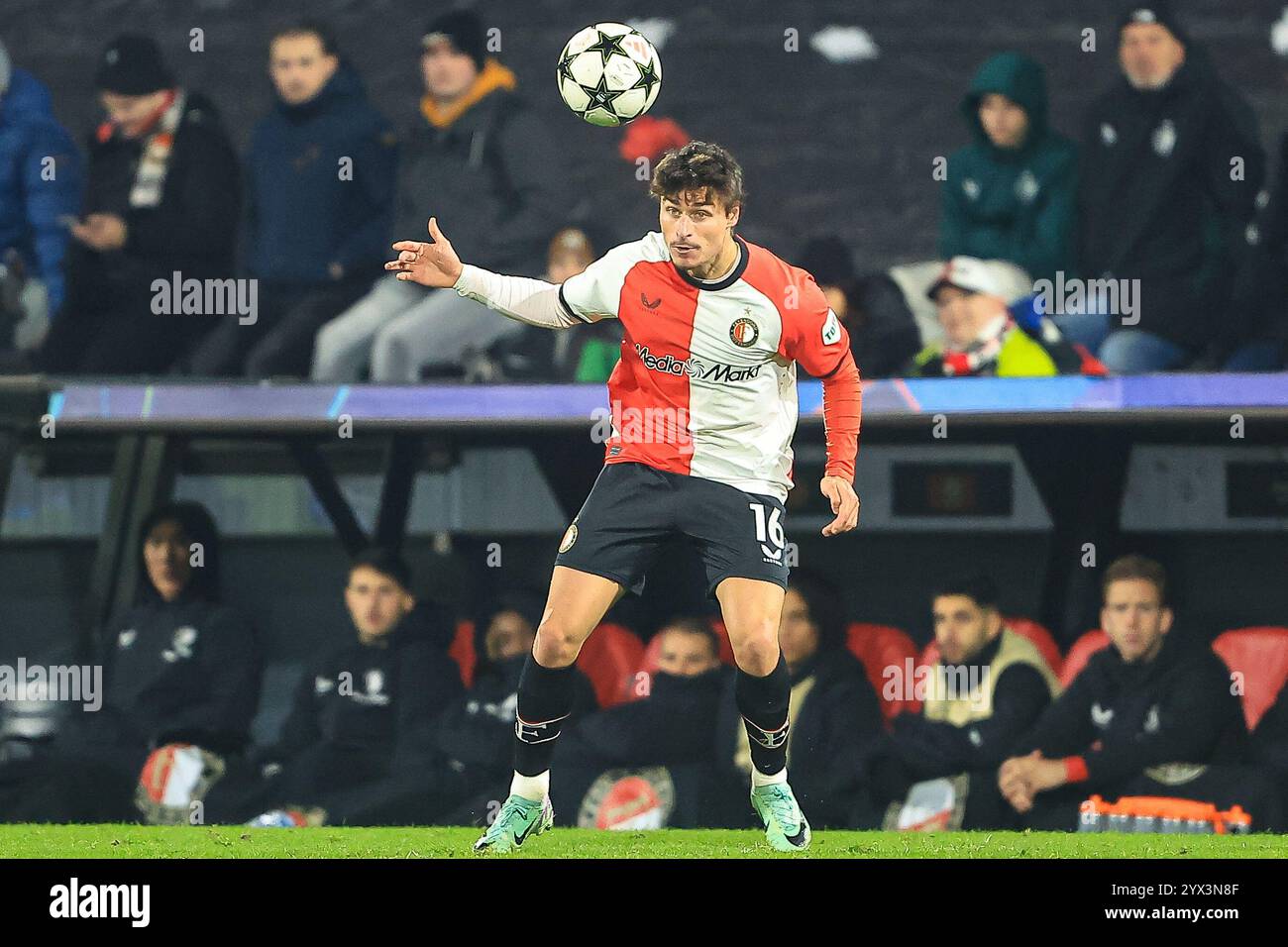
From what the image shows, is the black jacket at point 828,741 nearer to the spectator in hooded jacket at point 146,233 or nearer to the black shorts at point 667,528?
the black shorts at point 667,528

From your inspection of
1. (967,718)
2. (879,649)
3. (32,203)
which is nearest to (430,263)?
(967,718)

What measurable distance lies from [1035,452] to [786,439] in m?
3.13

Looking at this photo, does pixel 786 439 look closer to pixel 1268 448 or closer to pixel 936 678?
pixel 936 678

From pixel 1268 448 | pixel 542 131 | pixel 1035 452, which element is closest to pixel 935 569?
pixel 1035 452

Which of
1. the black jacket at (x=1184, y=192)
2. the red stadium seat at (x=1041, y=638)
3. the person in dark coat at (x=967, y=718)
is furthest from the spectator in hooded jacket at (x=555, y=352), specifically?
the black jacket at (x=1184, y=192)

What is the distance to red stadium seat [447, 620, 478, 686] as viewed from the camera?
7395 millimetres

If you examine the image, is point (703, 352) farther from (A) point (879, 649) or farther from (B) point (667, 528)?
(A) point (879, 649)

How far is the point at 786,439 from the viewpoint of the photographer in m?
4.95

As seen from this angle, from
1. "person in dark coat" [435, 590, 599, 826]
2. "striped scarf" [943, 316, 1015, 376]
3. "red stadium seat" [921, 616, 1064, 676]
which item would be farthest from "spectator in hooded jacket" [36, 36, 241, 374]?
"red stadium seat" [921, 616, 1064, 676]

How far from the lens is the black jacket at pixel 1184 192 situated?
23.8ft

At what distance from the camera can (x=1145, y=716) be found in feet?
21.9

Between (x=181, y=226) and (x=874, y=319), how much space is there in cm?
269

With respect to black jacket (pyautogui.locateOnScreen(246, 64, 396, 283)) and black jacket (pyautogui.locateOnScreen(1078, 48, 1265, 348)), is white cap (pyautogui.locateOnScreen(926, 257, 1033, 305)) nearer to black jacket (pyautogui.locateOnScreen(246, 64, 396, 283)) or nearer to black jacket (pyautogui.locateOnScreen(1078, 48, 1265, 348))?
black jacket (pyautogui.locateOnScreen(1078, 48, 1265, 348))

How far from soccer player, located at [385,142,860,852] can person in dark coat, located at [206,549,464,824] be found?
8.15 ft
